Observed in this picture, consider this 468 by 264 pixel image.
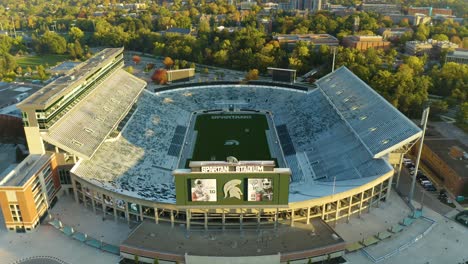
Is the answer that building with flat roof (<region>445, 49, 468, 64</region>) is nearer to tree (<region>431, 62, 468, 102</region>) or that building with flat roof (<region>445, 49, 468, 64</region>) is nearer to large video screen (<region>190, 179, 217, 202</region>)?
tree (<region>431, 62, 468, 102</region>)

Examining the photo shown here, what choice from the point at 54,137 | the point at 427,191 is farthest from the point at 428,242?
the point at 54,137

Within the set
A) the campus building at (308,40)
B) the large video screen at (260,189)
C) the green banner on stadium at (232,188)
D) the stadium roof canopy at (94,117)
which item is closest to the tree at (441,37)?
the campus building at (308,40)

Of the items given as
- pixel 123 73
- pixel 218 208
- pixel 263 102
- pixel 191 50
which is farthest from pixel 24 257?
pixel 191 50

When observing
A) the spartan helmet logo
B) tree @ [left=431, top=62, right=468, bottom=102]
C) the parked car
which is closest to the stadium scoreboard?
the spartan helmet logo

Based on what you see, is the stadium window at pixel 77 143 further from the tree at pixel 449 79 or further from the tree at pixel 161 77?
the tree at pixel 449 79

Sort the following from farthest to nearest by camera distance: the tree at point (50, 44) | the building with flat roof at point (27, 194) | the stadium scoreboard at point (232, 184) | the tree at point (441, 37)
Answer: the tree at point (50, 44) < the tree at point (441, 37) < the building with flat roof at point (27, 194) < the stadium scoreboard at point (232, 184)

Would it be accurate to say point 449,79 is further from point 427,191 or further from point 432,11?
point 432,11

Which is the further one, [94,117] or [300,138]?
[300,138]
